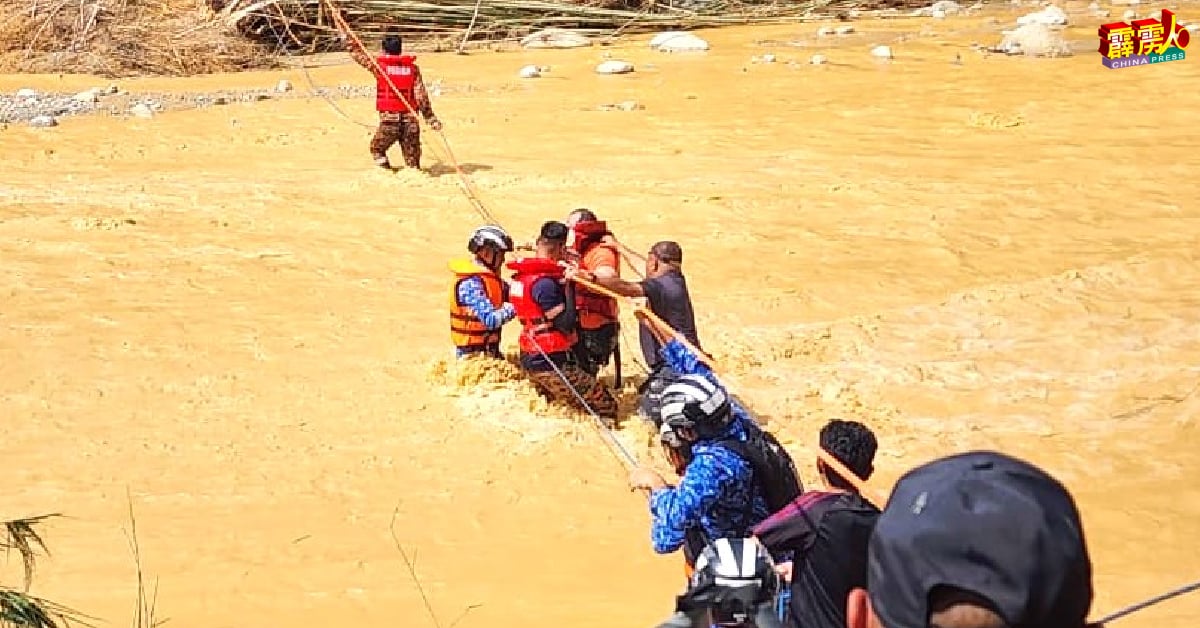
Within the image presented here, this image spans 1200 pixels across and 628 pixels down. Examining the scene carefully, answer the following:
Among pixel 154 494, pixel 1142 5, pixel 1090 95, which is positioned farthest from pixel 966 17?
pixel 154 494

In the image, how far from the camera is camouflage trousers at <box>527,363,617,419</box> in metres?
7.39

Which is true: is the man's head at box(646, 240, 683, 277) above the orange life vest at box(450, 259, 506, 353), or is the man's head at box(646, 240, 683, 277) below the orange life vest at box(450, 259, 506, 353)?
above

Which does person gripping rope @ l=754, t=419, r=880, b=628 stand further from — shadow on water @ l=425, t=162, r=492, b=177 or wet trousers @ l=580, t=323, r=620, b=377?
shadow on water @ l=425, t=162, r=492, b=177

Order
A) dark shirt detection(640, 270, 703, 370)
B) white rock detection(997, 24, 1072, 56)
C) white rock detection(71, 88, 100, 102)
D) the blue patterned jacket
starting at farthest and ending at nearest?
white rock detection(997, 24, 1072, 56) → white rock detection(71, 88, 100, 102) → dark shirt detection(640, 270, 703, 370) → the blue patterned jacket

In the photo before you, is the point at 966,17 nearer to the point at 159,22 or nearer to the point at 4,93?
the point at 159,22

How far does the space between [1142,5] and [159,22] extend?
15877 mm

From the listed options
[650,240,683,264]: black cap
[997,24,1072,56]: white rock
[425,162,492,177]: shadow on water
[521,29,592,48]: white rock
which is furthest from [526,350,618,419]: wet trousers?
[521,29,592,48]: white rock

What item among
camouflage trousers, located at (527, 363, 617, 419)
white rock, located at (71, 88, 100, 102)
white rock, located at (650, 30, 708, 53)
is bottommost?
white rock, located at (650, 30, 708, 53)

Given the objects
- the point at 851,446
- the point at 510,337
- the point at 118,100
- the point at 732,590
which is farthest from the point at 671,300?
the point at 118,100

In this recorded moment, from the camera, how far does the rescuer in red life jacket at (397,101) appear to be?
12148 mm

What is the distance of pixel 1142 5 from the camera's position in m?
24.0

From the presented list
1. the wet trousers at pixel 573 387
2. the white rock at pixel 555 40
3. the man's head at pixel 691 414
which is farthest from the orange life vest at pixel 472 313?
the white rock at pixel 555 40

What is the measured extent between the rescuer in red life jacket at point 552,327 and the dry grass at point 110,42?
43.0 feet

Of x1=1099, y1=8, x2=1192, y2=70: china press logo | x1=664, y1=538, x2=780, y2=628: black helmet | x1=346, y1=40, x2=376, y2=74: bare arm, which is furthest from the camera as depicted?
x1=1099, y1=8, x2=1192, y2=70: china press logo
